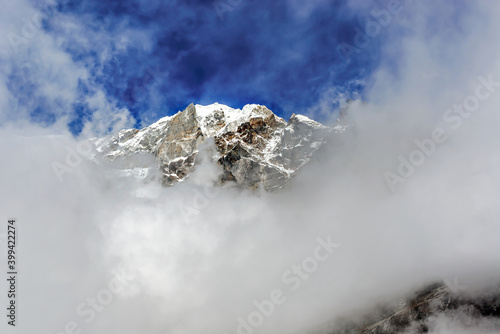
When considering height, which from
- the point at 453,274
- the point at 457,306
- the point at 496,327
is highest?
the point at 453,274

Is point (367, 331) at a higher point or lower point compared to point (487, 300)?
higher

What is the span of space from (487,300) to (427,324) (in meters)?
28.5

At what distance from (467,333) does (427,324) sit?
685 inches

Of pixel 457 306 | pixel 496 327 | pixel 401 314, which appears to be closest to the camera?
pixel 496 327

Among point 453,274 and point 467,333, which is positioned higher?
point 453,274

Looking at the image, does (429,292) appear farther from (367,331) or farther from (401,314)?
(367,331)

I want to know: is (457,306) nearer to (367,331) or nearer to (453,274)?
(453,274)

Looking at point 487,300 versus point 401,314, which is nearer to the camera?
point 487,300

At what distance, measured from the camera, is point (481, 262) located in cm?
19550

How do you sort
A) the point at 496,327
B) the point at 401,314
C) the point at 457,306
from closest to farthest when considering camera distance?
the point at 496,327, the point at 457,306, the point at 401,314

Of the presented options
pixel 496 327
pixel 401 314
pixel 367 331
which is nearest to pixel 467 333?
pixel 496 327

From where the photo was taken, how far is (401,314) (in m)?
188

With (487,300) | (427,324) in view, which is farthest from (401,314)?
(487,300)

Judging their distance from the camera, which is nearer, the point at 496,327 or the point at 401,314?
the point at 496,327
